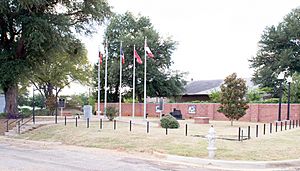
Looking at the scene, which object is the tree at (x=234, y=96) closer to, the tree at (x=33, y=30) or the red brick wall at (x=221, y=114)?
the red brick wall at (x=221, y=114)

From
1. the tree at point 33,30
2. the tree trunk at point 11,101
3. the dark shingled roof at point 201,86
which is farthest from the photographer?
the dark shingled roof at point 201,86

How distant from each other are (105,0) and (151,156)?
71.3 feet

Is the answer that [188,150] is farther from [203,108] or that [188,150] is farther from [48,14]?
[203,108]

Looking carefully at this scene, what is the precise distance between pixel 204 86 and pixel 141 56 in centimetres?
1648

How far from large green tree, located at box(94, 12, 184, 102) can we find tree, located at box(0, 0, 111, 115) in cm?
1618

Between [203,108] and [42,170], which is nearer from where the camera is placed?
[42,170]

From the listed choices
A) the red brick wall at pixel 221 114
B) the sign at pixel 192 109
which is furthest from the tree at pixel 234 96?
the sign at pixel 192 109

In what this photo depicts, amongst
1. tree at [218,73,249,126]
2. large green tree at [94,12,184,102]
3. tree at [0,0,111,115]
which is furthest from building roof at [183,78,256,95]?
tree at [0,0,111,115]

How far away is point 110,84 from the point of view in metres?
53.1

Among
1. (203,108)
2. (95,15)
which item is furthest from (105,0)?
(203,108)

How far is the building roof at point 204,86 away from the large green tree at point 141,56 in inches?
238

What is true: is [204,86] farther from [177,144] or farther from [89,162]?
[89,162]

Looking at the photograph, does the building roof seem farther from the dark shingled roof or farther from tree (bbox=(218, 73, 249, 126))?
tree (bbox=(218, 73, 249, 126))

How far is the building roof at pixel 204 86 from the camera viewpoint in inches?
2233
